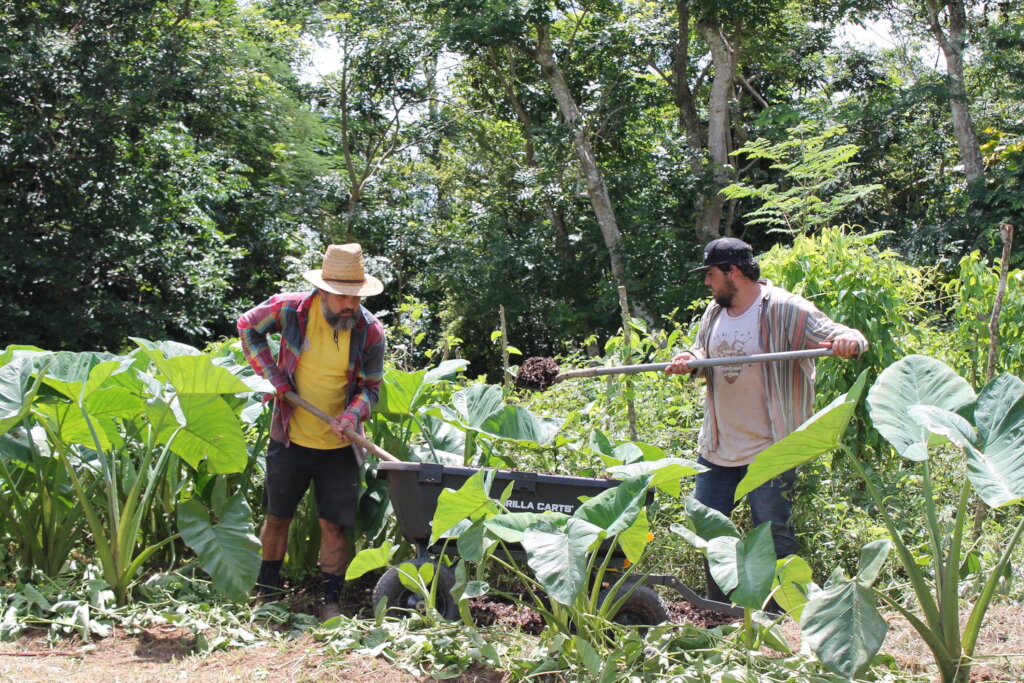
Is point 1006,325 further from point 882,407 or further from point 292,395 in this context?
point 292,395

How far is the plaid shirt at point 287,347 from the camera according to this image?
357 cm

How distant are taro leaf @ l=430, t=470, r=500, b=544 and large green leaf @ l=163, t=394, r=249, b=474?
1.17m

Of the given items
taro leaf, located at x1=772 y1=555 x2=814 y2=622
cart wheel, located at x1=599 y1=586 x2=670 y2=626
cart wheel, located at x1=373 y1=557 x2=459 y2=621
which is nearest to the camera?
taro leaf, located at x1=772 y1=555 x2=814 y2=622

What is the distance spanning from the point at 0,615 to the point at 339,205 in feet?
45.4

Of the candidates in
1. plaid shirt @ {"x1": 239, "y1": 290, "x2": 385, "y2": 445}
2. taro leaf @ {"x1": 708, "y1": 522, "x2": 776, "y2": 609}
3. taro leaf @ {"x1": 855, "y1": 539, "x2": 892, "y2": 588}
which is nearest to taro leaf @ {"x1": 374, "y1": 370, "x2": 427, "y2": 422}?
plaid shirt @ {"x1": 239, "y1": 290, "x2": 385, "y2": 445}

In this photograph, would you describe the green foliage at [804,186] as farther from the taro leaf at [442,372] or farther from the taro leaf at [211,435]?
the taro leaf at [211,435]

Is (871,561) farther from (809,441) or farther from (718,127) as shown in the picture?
(718,127)

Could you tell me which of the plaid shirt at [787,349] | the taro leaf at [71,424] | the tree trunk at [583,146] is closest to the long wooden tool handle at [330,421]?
the taro leaf at [71,424]

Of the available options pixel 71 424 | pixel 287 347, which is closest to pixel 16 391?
pixel 71 424

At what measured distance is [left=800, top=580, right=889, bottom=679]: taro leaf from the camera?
205 centimetres

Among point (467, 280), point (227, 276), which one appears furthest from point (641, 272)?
point (227, 276)

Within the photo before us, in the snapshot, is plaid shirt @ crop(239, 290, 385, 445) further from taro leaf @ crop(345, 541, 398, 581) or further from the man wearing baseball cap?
the man wearing baseball cap

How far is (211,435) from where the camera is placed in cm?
348

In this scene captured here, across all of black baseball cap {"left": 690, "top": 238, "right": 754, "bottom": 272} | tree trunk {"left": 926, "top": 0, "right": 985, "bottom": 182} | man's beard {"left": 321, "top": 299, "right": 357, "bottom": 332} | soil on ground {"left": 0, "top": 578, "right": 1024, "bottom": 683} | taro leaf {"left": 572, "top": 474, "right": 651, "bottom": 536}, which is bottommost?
soil on ground {"left": 0, "top": 578, "right": 1024, "bottom": 683}
